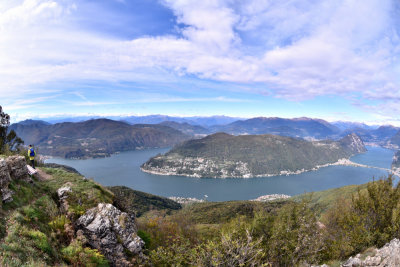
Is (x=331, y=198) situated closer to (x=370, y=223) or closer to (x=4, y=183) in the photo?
(x=370, y=223)

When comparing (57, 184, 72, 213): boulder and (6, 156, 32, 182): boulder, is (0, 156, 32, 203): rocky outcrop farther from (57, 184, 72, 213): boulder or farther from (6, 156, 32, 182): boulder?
(57, 184, 72, 213): boulder

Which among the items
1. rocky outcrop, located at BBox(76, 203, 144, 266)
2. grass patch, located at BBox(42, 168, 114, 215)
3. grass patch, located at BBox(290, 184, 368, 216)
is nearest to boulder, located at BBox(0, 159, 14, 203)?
grass patch, located at BBox(42, 168, 114, 215)

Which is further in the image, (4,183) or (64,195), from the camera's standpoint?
(64,195)

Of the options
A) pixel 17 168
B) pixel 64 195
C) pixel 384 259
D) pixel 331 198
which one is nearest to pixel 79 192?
pixel 64 195

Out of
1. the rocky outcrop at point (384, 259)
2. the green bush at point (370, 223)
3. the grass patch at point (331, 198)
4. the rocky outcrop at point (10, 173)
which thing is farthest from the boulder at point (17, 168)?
the grass patch at point (331, 198)

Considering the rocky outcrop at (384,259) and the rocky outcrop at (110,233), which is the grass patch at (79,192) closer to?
the rocky outcrop at (110,233)

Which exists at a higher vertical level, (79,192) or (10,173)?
(10,173)
